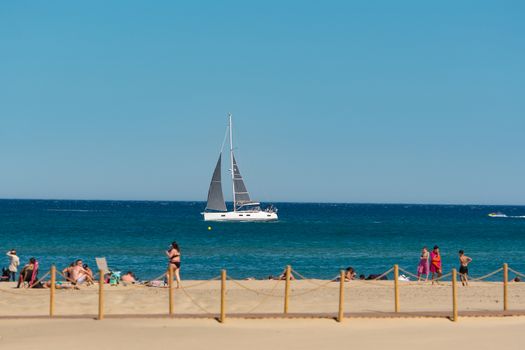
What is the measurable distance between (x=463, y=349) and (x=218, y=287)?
13225mm

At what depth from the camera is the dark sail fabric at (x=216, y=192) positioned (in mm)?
104188

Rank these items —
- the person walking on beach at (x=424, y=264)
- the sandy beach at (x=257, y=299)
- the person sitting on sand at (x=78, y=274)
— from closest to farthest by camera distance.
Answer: the sandy beach at (x=257, y=299) < the person sitting on sand at (x=78, y=274) < the person walking on beach at (x=424, y=264)

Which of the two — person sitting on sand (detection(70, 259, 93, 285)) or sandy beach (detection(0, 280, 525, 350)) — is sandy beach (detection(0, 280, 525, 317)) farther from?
person sitting on sand (detection(70, 259, 93, 285))

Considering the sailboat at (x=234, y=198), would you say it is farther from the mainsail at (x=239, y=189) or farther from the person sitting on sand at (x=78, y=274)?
the person sitting on sand at (x=78, y=274)

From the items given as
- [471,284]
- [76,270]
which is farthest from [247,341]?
[471,284]

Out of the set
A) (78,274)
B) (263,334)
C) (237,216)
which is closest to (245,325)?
(263,334)

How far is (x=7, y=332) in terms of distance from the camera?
18984 millimetres

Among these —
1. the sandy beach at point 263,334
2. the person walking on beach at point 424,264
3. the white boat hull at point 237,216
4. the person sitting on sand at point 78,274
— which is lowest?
the sandy beach at point 263,334

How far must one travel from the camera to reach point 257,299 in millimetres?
26438

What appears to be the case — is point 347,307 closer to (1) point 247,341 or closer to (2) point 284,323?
(2) point 284,323

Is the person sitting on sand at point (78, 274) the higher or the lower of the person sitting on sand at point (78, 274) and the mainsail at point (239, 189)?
the lower

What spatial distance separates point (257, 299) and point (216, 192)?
80.1 meters

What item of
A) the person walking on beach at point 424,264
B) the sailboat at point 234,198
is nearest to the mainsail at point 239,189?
the sailboat at point 234,198

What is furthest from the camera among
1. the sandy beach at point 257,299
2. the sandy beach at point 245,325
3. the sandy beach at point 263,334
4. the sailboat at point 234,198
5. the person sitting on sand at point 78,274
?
the sailboat at point 234,198
